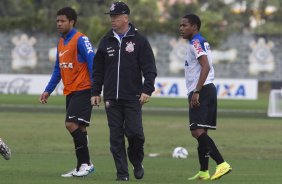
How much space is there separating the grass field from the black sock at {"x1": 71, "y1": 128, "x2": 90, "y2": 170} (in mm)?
253

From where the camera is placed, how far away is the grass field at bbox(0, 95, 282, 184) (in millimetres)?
14531

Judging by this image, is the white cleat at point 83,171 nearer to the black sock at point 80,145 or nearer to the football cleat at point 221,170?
the black sock at point 80,145

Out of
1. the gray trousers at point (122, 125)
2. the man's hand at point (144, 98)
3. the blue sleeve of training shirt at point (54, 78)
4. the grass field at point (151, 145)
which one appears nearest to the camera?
the man's hand at point (144, 98)

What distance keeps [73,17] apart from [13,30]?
53.5 metres

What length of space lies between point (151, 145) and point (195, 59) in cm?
1008

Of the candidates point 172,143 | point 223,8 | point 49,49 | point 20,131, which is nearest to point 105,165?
point 172,143

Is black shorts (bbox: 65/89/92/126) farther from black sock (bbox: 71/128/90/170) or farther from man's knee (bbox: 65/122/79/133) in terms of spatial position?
black sock (bbox: 71/128/90/170)

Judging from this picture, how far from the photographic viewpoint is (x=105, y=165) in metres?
17.0

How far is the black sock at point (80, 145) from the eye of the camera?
14250mm

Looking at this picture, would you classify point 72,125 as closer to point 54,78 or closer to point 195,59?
point 54,78

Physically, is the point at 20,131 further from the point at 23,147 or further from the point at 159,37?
the point at 159,37

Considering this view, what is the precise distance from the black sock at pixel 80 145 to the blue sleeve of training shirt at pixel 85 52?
2.88ft

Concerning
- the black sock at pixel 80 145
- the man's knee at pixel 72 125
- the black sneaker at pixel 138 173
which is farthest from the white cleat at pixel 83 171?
the black sneaker at pixel 138 173

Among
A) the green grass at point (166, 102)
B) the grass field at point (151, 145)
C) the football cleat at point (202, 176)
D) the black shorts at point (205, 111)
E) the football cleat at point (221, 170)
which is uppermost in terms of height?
the black shorts at point (205, 111)
